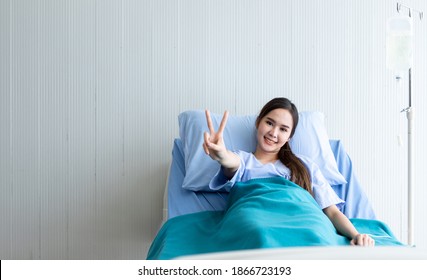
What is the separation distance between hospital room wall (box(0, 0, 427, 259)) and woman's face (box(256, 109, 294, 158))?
1.64ft

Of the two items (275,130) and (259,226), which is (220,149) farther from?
(259,226)

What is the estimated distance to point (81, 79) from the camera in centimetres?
230

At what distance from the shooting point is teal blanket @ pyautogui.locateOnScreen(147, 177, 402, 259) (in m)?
1.23

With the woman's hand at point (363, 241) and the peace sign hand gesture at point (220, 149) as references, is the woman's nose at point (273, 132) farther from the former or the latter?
the woman's hand at point (363, 241)

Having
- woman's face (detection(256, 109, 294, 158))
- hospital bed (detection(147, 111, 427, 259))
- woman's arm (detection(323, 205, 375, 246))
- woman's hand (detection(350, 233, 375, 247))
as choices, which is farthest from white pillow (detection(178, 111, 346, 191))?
woman's hand (detection(350, 233, 375, 247))

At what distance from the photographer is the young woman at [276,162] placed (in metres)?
1.69

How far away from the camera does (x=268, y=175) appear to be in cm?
178

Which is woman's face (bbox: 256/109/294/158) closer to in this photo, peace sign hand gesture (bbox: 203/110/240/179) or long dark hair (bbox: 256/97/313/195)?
long dark hair (bbox: 256/97/313/195)

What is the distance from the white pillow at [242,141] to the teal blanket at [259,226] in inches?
8.0

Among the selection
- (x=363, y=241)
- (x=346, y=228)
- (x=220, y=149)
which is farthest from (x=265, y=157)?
(x=363, y=241)

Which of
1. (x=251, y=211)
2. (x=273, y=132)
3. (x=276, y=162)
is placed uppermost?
(x=273, y=132)

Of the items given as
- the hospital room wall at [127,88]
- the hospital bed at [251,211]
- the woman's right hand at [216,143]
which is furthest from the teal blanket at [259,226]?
the hospital room wall at [127,88]

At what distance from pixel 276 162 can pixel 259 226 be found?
0.65 metres

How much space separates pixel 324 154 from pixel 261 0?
0.92 m
